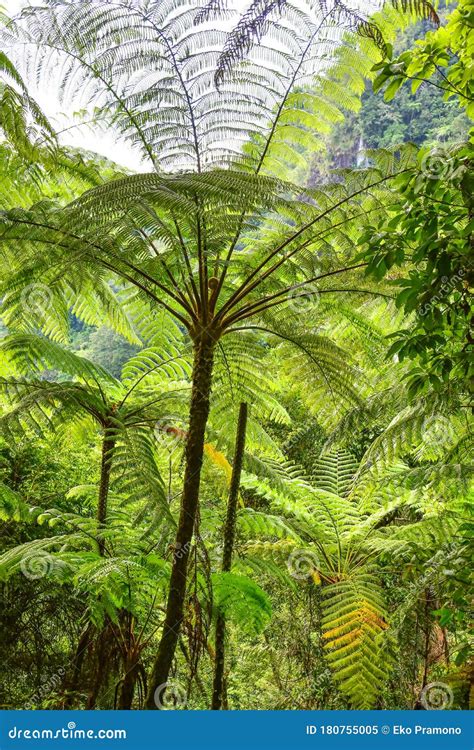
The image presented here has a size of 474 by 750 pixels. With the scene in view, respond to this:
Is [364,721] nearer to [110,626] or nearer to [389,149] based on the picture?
[110,626]

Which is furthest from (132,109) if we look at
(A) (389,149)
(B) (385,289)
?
(B) (385,289)

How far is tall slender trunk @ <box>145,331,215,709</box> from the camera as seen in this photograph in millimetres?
1657

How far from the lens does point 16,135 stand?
6.41 feet

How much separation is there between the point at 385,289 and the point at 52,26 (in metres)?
1.38
